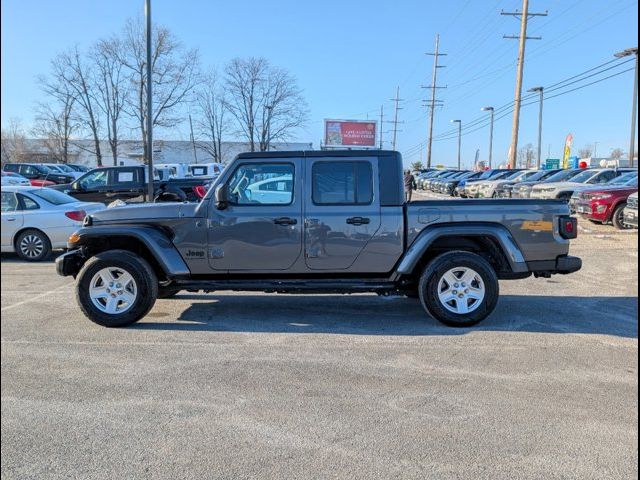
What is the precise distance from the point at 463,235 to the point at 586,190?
37.7 feet

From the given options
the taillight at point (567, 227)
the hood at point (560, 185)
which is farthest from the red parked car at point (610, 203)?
the taillight at point (567, 227)

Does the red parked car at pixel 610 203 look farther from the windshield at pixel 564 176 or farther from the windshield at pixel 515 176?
the windshield at pixel 515 176

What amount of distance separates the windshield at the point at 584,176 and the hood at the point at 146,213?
17.4 m

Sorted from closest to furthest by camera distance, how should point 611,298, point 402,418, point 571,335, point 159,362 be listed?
point 402,418 → point 159,362 → point 571,335 → point 611,298

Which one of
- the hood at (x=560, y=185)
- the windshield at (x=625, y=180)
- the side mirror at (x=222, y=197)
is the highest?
the windshield at (x=625, y=180)

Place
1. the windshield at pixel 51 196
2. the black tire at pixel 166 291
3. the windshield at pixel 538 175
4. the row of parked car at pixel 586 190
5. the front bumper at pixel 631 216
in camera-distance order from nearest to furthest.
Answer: the black tire at pixel 166 291 → the windshield at pixel 51 196 → the front bumper at pixel 631 216 → the row of parked car at pixel 586 190 → the windshield at pixel 538 175

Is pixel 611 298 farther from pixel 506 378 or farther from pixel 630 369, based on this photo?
pixel 506 378

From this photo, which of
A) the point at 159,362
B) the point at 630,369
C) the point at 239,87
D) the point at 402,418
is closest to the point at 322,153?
the point at 159,362

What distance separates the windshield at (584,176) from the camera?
1897 cm

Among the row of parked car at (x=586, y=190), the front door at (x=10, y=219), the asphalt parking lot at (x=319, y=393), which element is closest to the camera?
the asphalt parking lot at (x=319, y=393)

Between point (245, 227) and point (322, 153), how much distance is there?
119cm

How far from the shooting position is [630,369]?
438cm

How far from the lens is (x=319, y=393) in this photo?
12.6 ft

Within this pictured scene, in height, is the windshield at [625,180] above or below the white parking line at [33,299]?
above
